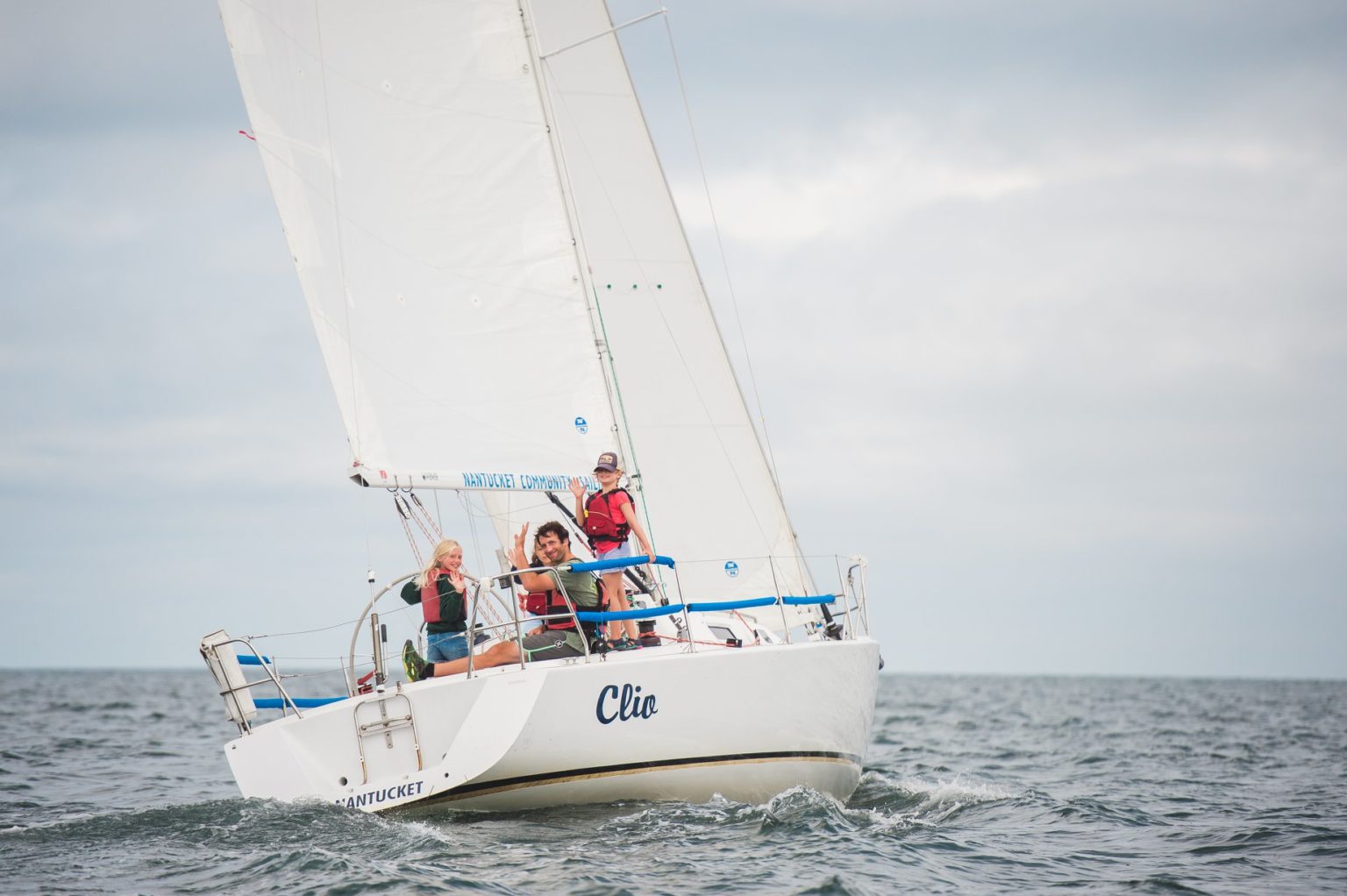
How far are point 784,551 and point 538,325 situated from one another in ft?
12.0

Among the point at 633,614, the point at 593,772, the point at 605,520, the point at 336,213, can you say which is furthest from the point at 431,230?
the point at 593,772

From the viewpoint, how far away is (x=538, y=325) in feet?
36.6

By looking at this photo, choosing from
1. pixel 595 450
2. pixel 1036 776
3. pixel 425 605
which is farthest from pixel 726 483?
pixel 1036 776

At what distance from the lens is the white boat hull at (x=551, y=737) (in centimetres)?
836

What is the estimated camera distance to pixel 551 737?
8.38 meters

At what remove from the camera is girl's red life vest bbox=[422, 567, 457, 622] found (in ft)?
31.5

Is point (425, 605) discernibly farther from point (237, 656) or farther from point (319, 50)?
point (319, 50)

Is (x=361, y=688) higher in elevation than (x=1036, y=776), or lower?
higher

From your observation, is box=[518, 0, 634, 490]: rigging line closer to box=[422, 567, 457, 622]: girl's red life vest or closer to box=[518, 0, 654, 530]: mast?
box=[518, 0, 654, 530]: mast

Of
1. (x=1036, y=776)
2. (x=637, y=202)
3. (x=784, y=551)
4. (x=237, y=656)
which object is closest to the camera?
(x=237, y=656)

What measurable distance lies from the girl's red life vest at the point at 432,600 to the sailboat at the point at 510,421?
41 cm

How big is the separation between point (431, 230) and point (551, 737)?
4.74 metres

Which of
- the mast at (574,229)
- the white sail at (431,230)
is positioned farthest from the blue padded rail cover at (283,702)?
the mast at (574,229)

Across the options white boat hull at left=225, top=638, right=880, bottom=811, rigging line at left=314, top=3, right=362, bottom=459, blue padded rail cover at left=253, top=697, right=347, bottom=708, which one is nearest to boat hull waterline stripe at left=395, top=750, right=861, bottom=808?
white boat hull at left=225, top=638, right=880, bottom=811
